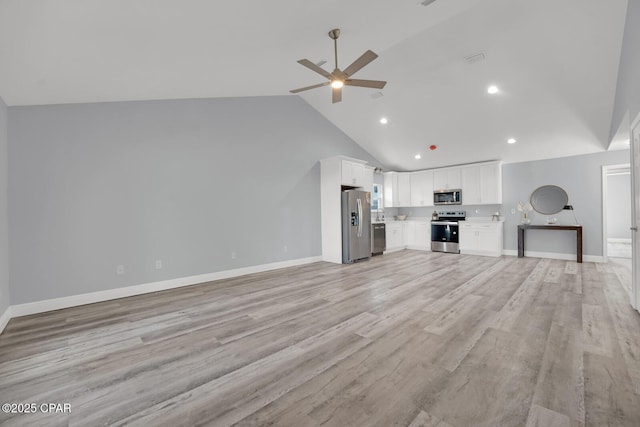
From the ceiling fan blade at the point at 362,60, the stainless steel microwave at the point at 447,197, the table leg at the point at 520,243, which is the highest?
the ceiling fan blade at the point at 362,60

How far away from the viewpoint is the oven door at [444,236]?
24.2 ft

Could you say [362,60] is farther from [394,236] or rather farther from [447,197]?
[447,197]

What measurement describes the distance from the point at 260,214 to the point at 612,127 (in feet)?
21.3

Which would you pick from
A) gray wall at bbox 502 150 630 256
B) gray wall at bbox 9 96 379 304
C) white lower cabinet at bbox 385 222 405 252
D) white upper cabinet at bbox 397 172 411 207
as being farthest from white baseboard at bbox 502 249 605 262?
gray wall at bbox 9 96 379 304

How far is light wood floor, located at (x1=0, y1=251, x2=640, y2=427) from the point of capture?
1.59 m

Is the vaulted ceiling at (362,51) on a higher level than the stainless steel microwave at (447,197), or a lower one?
higher

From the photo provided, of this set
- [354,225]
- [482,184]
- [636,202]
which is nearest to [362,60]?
[636,202]

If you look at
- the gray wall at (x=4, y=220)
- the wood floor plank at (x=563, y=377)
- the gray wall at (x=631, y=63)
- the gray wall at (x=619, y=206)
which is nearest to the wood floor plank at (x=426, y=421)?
the wood floor plank at (x=563, y=377)

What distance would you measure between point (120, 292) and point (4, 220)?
1.51 meters

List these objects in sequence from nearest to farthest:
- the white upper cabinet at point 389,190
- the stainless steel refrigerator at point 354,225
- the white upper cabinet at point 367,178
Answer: the stainless steel refrigerator at point 354,225 < the white upper cabinet at point 367,178 < the white upper cabinet at point 389,190

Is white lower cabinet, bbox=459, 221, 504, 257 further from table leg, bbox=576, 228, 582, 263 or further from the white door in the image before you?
the white door

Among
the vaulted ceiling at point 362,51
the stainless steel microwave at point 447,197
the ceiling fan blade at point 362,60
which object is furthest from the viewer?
the stainless steel microwave at point 447,197

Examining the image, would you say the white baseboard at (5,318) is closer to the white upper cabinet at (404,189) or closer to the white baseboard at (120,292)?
the white baseboard at (120,292)

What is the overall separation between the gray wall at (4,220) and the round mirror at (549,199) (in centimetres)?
943
